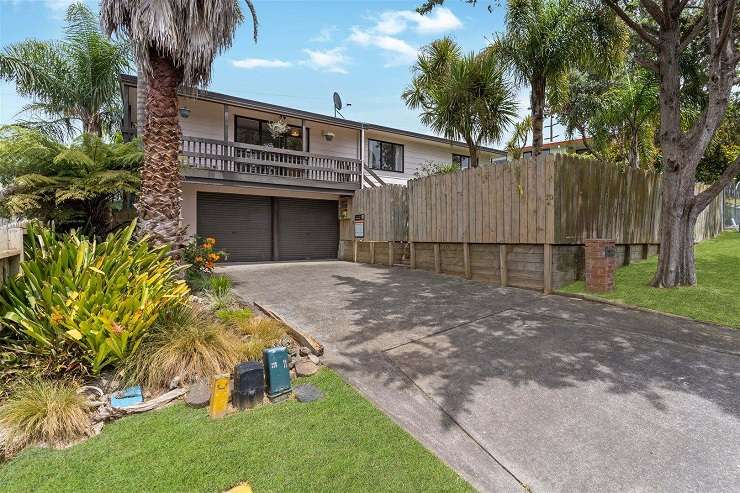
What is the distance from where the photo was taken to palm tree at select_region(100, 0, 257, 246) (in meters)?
5.71

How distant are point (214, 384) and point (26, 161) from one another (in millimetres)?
6725

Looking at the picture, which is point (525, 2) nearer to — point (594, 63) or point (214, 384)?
point (594, 63)

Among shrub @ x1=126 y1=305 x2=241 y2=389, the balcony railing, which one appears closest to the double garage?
the balcony railing

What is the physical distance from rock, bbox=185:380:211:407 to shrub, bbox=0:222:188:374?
2.68 feet

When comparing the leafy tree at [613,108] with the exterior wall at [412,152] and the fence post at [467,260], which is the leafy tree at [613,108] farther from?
the exterior wall at [412,152]

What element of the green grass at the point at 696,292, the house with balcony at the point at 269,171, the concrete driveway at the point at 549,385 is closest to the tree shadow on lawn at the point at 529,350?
the concrete driveway at the point at 549,385

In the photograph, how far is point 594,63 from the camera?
→ 9.12 metres

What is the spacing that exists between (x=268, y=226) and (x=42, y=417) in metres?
11.6

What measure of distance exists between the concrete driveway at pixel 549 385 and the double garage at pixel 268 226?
305 inches

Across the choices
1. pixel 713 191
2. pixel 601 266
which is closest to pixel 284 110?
pixel 601 266

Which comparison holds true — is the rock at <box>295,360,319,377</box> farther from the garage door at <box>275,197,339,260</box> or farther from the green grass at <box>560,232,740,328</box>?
the garage door at <box>275,197,339,260</box>

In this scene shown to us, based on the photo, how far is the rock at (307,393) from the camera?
3.54 metres

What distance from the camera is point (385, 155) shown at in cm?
1712

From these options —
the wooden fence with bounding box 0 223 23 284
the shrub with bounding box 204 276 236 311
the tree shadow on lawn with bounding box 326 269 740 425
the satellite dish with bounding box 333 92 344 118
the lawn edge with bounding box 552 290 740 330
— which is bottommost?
the tree shadow on lawn with bounding box 326 269 740 425
